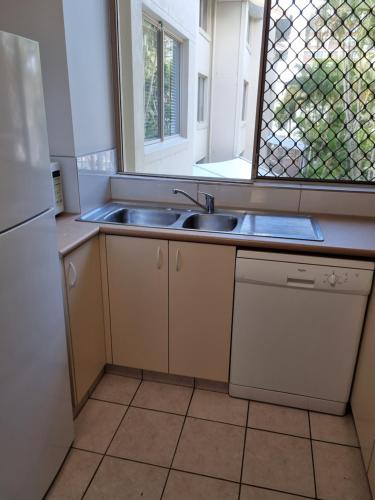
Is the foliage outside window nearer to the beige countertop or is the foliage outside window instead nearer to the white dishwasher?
the beige countertop

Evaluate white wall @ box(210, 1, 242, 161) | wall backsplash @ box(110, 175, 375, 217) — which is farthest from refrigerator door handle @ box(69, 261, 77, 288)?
white wall @ box(210, 1, 242, 161)

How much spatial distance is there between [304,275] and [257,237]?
0.27 m

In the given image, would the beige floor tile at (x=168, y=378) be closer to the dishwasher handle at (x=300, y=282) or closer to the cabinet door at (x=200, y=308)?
the cabinet door at (x=200, y=308)

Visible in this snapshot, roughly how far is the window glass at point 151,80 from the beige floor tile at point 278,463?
2775mm

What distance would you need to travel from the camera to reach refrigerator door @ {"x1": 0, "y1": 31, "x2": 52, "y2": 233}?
3.31ft

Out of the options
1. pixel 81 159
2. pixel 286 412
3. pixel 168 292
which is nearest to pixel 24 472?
pixel 168 292

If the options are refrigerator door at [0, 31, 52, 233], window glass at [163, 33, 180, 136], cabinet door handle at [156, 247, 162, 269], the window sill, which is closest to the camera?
refrigerator door at [0, 31, 52, 233]

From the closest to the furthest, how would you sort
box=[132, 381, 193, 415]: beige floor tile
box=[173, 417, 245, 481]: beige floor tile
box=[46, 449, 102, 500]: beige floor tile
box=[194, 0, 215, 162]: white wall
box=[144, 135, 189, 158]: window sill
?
1. box=[46, 449, 102, 500]: beige floor tile
2. box=[173, 417, 245, 481]: beige floor tile
3. box=[132, 381, 193, 415]: beige floor tile
4. box=[144, 135, 189, 158]: window sill
5. box=[194, 0, 215, 162]: white wall

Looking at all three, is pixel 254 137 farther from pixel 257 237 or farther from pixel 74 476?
pixel 74 476

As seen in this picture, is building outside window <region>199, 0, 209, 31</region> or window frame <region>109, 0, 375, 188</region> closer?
window frame <region>109, 0, 375, 188</region>

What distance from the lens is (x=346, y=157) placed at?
2141mm

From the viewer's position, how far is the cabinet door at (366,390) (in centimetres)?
151

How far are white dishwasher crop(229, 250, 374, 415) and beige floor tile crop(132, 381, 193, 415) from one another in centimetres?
28

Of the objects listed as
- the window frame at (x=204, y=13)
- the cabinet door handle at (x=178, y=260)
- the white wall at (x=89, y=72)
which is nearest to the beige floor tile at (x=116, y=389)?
the cabinet door handle at (x=178, y=260)
